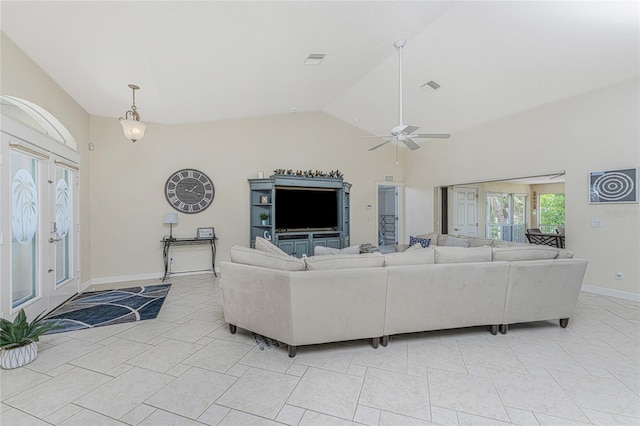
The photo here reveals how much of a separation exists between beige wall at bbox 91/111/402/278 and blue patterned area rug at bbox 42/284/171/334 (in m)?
1.00

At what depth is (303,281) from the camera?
2467 millimetres

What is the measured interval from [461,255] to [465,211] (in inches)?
193

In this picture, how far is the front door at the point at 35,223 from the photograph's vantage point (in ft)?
9.44

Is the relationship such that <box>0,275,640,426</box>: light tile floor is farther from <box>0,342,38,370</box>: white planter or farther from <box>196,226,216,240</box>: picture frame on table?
<box>196,226,216,240</box>: picture frame on table

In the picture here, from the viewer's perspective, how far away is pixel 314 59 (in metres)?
4.15

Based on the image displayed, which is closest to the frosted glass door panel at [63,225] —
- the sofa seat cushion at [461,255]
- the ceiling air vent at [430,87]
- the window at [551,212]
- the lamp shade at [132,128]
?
the lamp shade at [132,128]

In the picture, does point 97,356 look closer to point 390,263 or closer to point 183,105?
point 390,263

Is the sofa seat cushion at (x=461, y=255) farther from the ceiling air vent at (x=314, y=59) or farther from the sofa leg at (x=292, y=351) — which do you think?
the ceiling air vent at (x=314, y=59)

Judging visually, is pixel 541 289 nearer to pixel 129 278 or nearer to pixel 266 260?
pixel 266 260

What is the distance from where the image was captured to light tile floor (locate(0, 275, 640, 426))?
1.85 meters

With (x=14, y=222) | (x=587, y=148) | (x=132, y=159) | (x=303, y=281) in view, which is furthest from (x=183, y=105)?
(x=587, y=148)

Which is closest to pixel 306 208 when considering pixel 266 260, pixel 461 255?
pixel 266 260

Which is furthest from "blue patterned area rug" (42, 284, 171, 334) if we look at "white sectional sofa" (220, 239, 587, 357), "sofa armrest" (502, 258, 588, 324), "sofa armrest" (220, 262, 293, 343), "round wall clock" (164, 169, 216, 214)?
"sofa armrest" (502, 258, 588, 324)

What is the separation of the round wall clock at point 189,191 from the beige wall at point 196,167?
0.36 feet
